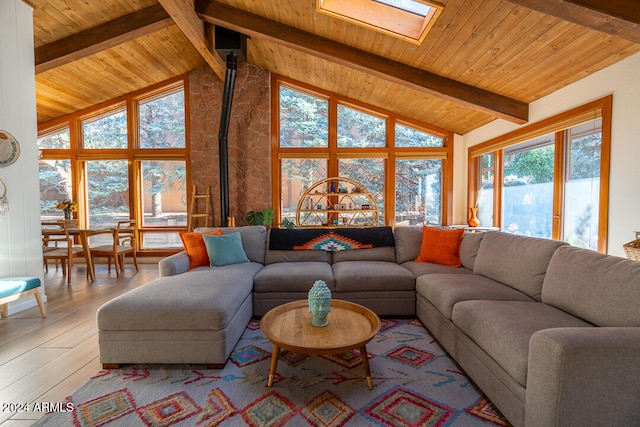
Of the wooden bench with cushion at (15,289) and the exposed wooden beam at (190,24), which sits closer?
the wooden bench with cushion at (15,289)

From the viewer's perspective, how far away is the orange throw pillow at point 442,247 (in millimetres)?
3211

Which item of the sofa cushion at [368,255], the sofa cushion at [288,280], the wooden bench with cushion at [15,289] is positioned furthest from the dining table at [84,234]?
the sofa cushion at [368,255]

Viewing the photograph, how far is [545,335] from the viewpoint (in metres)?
1.31

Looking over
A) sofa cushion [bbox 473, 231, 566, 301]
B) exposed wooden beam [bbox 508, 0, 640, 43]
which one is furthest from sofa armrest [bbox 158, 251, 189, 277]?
exposed wooden beam [bbox 508, 0, 640, 43]

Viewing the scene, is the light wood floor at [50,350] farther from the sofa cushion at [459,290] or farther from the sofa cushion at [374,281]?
the sofa cushion at [459,290]

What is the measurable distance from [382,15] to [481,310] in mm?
3073

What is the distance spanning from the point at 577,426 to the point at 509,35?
298cm

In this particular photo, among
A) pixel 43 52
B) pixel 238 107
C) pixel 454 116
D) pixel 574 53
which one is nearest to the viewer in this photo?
pixel 574 53

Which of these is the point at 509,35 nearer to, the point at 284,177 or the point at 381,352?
the point at 381,352

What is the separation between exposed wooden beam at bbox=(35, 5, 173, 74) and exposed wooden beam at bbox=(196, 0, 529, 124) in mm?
639

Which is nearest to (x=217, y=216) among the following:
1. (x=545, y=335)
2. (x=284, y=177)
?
(x=284, y=177)

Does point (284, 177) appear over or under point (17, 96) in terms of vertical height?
under

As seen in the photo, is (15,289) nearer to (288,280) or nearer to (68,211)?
(288,280)

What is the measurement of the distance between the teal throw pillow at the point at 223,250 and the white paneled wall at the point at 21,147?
1882 mm
